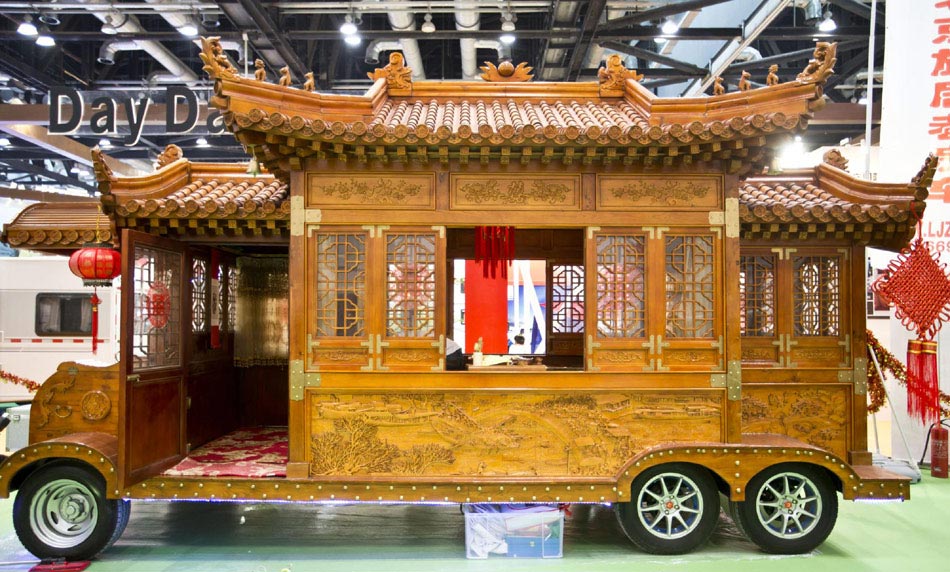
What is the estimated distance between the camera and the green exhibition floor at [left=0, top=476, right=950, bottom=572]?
5094mm

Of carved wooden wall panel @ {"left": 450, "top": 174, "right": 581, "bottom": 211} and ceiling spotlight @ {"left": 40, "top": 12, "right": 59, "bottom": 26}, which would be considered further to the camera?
ceiling spotlight @ {"left": 40, "top": 12, "right": 59, "bottom": 26}

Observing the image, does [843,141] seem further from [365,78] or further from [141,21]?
[141,21]

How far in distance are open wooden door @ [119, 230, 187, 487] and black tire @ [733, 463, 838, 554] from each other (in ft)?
15.7

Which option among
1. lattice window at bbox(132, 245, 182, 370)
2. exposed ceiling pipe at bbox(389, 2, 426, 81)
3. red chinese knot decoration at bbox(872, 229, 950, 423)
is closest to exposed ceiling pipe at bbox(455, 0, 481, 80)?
exposed ceiling pipe at bbox(389, 2, 426, 81)

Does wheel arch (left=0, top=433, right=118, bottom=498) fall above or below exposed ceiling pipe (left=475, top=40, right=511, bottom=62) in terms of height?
below

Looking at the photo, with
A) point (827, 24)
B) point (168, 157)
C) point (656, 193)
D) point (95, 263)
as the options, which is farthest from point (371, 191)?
point (827, 24)

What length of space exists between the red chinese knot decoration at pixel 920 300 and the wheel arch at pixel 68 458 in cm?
753

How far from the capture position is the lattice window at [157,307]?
552cm

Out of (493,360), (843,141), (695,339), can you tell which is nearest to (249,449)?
(493,360)

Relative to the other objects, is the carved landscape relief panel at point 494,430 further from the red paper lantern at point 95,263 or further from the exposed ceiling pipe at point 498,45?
the exposed ceiling pipe at point 498,45

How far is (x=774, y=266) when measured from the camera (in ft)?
20.7

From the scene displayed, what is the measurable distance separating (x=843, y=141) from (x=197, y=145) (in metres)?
13.1

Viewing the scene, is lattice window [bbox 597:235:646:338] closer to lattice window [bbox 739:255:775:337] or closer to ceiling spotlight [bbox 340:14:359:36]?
lattice window [bbox 739:255:775:337]

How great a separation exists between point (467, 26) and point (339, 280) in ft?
17.3
